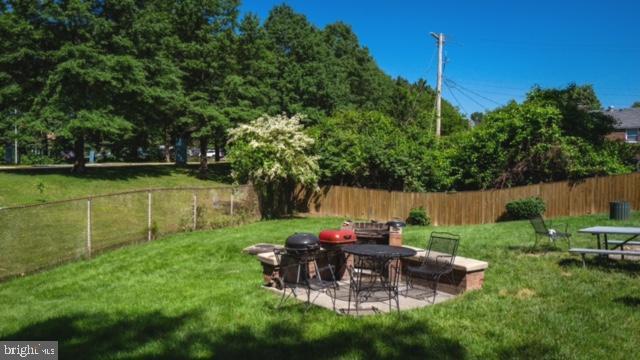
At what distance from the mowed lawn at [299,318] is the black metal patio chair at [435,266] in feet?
1.59

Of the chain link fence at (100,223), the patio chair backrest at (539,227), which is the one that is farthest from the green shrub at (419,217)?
the patio chair backrest at (539,227)

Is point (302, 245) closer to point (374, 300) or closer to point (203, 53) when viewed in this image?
point (374, 300)

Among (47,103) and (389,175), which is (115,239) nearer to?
(389,175)

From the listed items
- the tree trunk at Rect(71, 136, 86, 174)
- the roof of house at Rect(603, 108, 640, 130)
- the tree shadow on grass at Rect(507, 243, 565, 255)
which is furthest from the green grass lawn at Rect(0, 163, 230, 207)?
the roof of house at Rect(603, 108, 640, 130)

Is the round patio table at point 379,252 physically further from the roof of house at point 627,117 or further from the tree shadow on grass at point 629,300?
the roof of house at point 627,117

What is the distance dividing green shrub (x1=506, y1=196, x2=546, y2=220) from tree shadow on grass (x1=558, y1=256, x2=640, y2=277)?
9.54 meters

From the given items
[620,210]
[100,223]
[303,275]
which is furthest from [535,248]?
[100,223]

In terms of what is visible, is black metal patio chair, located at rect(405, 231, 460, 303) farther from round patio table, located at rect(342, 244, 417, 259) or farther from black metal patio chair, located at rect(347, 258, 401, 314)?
round patio table, located at rect(342, 244, 417, 259)

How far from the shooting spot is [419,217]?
2128cm

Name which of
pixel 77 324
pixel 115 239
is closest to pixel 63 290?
pixel 77 324

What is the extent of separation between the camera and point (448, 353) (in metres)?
5.39

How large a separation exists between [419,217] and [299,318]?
15290 mm

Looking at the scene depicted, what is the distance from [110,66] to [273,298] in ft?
83.0

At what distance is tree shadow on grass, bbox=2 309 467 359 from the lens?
5453 millimetres
